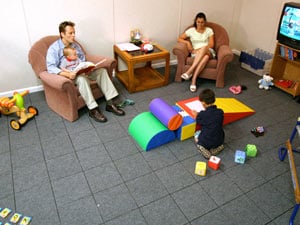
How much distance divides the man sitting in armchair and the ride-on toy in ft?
1.60

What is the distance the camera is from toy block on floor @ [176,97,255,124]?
3.04m

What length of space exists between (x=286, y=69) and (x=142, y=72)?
7.23 ft

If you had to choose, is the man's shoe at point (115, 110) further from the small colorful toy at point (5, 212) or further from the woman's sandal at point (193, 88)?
the small colorful toy at point (5, 212)

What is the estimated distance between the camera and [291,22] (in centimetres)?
337

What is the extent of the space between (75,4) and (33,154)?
1.98 m

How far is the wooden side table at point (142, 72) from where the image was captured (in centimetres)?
354

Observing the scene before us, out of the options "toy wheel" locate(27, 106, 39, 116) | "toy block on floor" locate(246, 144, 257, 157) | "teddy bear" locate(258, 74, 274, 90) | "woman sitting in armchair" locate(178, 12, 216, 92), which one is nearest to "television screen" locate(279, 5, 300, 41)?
"teddy bear" locate(258, 74, 274, 90)

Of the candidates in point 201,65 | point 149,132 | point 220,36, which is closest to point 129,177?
point 149,132

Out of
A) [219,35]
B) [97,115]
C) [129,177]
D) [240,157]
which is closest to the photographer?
[129,177]

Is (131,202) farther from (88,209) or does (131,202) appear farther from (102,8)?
(102,8)

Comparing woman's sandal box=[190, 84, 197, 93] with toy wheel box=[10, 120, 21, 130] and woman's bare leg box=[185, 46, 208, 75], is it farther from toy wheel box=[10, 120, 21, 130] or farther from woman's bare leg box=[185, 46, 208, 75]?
toy wheel box=[10, 120, 21, 130]

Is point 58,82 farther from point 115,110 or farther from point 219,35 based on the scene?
point 219,35

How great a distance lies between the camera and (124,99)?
3.59 meters

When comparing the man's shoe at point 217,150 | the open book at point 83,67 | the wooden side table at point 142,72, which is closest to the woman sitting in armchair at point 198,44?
the wooden side table at point 142,72
